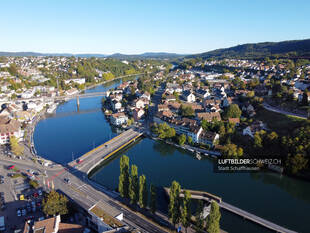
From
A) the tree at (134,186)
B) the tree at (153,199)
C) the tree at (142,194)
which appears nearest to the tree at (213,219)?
the tree at (153,199)

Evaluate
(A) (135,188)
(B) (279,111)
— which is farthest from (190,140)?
(B) (279,111)

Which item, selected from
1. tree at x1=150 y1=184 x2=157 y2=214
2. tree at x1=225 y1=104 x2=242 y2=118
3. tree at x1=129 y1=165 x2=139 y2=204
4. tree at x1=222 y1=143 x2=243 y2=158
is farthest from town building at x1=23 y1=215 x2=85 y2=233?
tree at x1=225 y1=104 x2=242 y2=118

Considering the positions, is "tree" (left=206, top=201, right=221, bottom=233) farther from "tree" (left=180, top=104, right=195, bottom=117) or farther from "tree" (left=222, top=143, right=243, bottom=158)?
"tree" (left=180, top=104, right=195, bottom=117)

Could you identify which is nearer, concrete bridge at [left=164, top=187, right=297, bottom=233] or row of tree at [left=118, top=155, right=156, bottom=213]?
concrete bridge at [left=164, top=187, right=297, bottom=233]

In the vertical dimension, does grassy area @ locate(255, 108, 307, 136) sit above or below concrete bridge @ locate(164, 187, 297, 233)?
above

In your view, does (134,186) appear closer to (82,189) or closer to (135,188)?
(135,188)

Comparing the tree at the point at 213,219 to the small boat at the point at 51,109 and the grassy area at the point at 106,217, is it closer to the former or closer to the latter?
the grassy area at the point at 106,217
